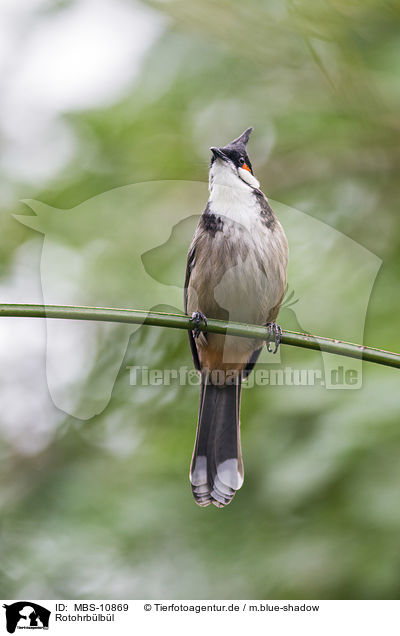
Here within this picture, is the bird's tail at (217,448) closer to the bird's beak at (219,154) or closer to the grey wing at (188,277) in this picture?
the grey wing at (188,277)

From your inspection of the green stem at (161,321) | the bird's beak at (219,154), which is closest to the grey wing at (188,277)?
the bird's beak at (219,154)

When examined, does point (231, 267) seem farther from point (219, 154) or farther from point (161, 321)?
point (161, 321)

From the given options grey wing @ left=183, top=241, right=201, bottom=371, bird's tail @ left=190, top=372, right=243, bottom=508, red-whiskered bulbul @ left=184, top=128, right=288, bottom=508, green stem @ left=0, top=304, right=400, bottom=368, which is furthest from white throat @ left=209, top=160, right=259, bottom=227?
green stem @ left=0, top=304, right=400, bottom=368

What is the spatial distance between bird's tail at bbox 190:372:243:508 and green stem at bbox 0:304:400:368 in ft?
2.59

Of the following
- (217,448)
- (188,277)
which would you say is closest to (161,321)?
(217,448)

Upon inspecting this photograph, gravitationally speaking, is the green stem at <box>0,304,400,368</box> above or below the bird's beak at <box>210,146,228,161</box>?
below

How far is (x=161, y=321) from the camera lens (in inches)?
38.6

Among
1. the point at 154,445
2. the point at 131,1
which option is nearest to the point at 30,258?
the point at 154,445

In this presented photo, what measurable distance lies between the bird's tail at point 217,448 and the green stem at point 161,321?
0.79 metres

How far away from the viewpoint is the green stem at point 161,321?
88cm

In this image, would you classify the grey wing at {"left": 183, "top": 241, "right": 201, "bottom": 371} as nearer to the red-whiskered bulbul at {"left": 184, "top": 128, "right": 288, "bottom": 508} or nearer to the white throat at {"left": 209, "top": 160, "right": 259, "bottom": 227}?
the red-whiskered bulbul at {"left": 184, "top": 128, "right": 288, "bottom": 508}

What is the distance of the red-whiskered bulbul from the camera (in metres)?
1.91

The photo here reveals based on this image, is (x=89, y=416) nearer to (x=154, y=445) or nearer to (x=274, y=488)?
(x=154, y=445)

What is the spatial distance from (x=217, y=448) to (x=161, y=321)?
0.98m
